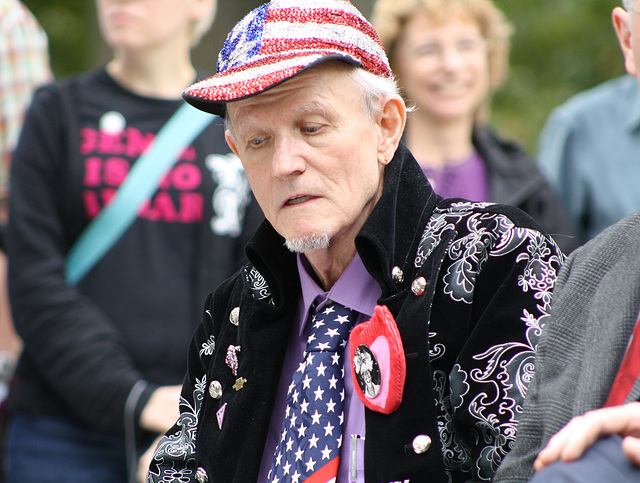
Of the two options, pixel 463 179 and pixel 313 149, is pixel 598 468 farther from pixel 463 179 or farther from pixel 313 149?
pixel 463 179

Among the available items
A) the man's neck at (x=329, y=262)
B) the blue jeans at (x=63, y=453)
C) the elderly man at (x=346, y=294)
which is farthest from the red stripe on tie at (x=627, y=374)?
the blue jeans at (x=63, y=453)

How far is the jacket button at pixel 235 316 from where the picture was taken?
103 inches

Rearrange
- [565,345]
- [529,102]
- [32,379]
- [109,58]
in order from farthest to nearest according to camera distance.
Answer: [529,102], [109,58], [32,379], [565,345]

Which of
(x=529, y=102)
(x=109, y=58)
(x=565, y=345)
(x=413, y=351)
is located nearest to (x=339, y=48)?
(x=413, y=351)

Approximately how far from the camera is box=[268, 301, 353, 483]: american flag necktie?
7.41 ft

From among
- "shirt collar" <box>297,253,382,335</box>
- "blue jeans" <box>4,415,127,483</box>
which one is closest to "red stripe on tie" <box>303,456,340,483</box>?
"shirt collar" <box>297,253,382,335</box>

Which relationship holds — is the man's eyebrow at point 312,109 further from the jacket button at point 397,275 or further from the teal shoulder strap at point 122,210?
the teal shoulder strap at point 122,210

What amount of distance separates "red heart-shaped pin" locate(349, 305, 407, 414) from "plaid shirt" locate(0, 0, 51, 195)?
304 centimetres

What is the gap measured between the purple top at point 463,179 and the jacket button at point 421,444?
2.18 metres

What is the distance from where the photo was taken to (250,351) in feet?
8.24

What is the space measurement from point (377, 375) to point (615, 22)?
1.00 m

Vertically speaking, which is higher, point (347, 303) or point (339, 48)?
point (339, 48)

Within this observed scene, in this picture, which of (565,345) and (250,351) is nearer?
(565,345)

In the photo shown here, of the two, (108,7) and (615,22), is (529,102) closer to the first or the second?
(108,7)
